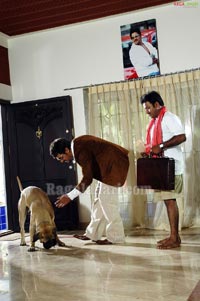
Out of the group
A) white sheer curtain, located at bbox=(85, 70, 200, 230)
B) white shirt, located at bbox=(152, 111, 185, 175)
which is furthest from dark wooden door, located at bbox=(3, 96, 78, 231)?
white shirt, located at bbox=(152, 111, 185, 175)

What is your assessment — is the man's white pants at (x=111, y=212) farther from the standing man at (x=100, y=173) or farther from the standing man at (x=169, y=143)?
the standing man at (x=169, y=143)

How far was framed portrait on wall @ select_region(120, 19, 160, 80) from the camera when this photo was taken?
530 cm

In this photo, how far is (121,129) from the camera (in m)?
5.32

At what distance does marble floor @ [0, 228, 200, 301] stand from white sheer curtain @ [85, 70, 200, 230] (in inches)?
31.5

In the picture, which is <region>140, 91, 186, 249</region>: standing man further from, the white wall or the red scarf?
the white wall

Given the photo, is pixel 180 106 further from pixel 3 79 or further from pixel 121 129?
pixel 3 79

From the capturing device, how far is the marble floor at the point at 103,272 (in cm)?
250

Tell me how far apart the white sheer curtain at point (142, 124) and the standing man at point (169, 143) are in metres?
1.14

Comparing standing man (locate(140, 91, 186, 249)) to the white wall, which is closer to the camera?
standing man (locate(140, 91, 186, 249))

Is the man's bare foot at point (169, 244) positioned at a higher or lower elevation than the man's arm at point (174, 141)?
lower

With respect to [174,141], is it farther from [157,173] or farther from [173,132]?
[157,173]

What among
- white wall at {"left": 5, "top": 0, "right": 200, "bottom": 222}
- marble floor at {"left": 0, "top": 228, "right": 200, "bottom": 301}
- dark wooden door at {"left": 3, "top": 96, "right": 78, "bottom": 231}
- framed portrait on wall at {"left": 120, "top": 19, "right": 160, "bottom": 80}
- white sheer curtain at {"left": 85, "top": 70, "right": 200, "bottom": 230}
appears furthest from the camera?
dark wooden door at {"left": 3, "top": 96, "right": 78, "bottom": 231}

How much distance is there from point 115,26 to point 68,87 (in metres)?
1.08

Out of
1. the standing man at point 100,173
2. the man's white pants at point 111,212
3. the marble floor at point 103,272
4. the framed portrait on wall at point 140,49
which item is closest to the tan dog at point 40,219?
the marble floor at point 103,272
